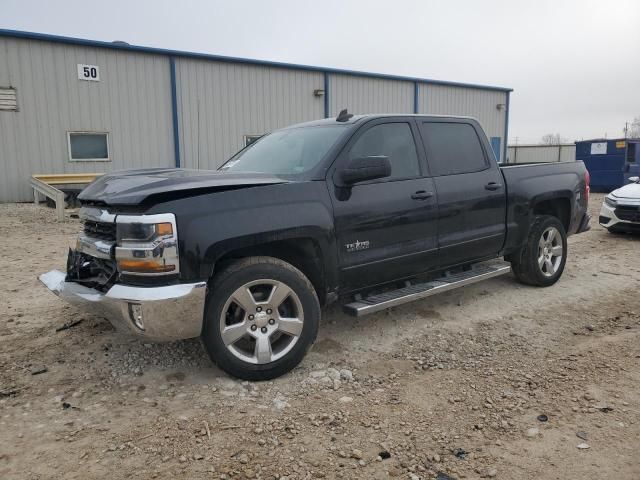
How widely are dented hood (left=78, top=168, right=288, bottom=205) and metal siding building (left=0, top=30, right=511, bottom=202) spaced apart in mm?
7933

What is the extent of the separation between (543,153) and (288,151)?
28528mm

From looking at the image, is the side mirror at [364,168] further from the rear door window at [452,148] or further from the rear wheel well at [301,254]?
the rear door window at [452,148]

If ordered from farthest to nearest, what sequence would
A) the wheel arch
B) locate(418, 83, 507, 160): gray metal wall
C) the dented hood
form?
locate(418, 83, 507, 160): gray metal wall < the wheel arch < the dented hood

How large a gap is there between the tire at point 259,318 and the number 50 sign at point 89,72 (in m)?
13.1

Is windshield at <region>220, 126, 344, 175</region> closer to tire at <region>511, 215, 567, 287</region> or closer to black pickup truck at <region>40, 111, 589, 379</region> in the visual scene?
black pickup truck at <region>40, 111, 589, 379</region>

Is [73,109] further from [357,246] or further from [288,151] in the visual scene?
[357,246]

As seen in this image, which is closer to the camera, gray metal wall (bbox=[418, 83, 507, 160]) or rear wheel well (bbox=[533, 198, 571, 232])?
rear wheel well (bbox=[533, 198, 571, 232])

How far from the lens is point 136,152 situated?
49.3 feet

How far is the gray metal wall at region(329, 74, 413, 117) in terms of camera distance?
61.6ft

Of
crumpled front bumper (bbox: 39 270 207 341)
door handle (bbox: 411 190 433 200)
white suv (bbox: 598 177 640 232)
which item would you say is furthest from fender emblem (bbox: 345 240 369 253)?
white suv (bbox: 598 177 640 232)

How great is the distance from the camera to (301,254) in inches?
145

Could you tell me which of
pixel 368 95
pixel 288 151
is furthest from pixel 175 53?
pixel 288 151

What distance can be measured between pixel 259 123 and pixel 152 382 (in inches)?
578

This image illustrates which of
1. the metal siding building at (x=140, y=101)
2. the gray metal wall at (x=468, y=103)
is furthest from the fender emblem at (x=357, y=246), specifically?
the gray metal wall at (x=468, y=103)
